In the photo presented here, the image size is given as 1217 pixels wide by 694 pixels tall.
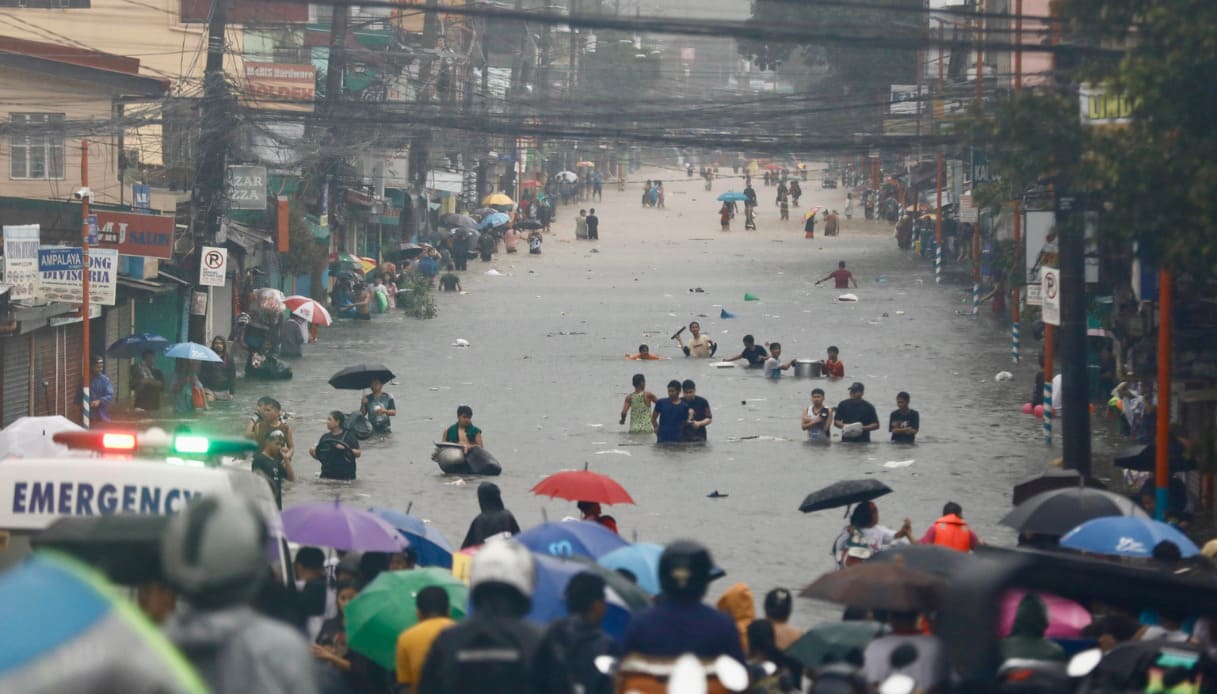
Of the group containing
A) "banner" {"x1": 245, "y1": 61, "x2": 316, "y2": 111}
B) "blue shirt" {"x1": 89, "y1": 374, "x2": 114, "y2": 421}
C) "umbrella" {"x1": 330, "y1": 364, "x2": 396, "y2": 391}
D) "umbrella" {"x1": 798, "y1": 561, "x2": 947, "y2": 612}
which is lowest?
"blue shirt" {"x1": 89, "y1": 374, "x2": 114, "y2": 421}

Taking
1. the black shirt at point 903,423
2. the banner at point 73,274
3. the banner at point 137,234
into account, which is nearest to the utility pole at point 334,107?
the banner at point 137,234

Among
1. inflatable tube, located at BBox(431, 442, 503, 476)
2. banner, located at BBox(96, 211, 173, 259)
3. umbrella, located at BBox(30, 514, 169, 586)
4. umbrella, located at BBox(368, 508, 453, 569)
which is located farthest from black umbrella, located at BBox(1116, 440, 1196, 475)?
banner, located at BBox(96, 211, 173, 259)

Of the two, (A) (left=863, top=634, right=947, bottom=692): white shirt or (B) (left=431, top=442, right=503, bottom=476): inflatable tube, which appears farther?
(B) (left=431, top=442, right=503, bottom=476): inflatable tube

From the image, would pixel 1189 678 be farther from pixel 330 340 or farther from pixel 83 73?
pixel 330 340

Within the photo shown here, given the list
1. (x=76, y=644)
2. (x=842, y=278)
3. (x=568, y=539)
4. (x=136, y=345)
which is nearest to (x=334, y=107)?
(x=136, y=345)

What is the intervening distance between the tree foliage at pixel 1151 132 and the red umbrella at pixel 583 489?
13.1 ft

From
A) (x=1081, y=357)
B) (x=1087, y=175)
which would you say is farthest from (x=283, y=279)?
(x=1087, y=175)

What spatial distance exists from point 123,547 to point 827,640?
362cm

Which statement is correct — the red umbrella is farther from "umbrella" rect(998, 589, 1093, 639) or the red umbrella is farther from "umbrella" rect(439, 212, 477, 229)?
"umbrella" rect(439, 212, 477, 229)

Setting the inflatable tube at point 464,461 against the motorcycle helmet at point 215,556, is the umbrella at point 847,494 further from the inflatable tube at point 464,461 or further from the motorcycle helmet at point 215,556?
the motorcycle helmet at point 215,556

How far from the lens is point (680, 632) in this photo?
5.94 meters

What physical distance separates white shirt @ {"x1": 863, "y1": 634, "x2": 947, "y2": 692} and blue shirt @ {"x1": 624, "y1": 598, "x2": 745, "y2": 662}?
3.26 feet

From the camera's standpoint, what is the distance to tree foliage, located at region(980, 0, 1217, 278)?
1213 centimetres

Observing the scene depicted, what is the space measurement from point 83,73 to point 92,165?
7.08 ft
